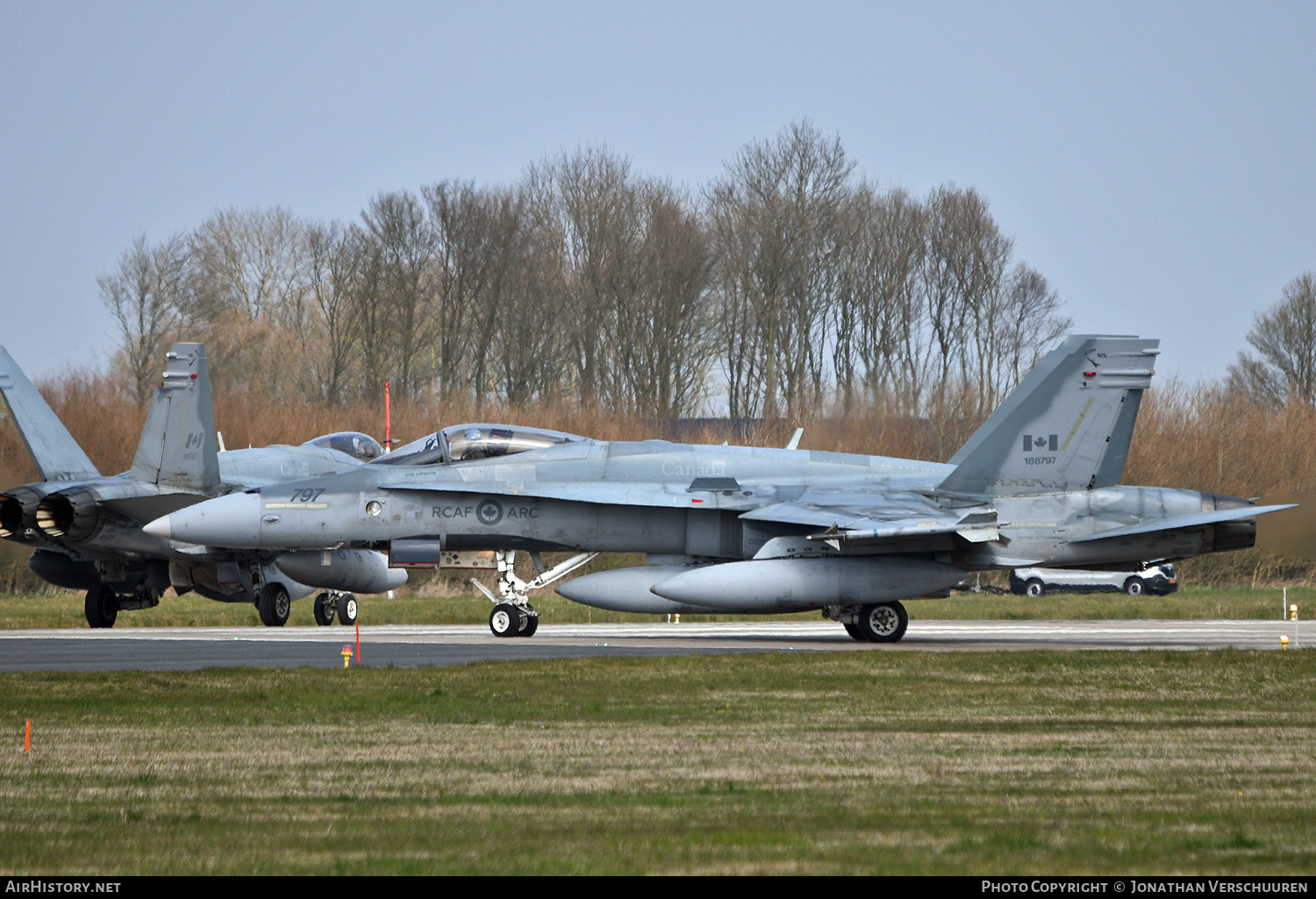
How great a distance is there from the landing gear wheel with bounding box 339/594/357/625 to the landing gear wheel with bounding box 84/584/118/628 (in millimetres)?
3850

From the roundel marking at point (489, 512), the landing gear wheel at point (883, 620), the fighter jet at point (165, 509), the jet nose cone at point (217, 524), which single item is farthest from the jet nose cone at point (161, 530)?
the landing gear wheel at point (883, 620)

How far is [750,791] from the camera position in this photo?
7.12 m

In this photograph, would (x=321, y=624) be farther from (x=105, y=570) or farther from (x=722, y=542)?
(x=722, y=542)

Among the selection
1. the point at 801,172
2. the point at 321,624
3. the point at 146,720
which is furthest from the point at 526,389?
the point at 146,720

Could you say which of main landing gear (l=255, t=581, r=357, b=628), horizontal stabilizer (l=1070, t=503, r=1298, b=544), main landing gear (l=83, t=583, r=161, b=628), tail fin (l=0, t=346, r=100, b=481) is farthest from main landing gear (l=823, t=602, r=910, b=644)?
tail fin (l=0, t=346, r=100, b=481)

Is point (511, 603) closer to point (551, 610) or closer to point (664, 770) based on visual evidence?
point (551, 610)

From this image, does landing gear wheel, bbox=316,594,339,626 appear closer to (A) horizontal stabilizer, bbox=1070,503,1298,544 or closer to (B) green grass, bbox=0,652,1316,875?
(B) green grass, bbox=0,652,1316,875

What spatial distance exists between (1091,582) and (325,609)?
25011 millimetres

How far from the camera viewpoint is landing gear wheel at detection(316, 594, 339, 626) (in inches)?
992

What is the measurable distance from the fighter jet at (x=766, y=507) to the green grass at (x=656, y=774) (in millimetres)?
5760

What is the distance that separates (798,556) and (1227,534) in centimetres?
597

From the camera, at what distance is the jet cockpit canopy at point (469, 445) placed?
1986cm

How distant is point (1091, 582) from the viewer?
138 ft

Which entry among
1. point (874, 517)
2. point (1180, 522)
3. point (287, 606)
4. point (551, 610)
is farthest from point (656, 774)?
point (551, 610)
